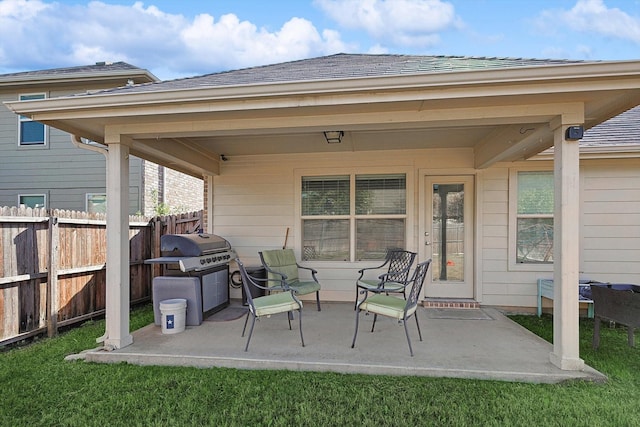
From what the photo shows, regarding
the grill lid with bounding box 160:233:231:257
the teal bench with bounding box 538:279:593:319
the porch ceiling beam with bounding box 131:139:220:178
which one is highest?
the porch ceiling beam with bounding box 131:139:220:178

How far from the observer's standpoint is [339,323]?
4.35m

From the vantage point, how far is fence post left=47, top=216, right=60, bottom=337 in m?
4.18

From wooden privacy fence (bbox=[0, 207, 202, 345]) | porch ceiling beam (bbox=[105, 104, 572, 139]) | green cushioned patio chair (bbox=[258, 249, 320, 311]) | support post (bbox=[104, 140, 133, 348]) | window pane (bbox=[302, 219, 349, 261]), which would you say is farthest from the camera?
window pane (bbox=[302, 219, 349, 261])

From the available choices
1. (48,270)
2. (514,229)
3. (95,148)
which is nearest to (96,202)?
(48,270)

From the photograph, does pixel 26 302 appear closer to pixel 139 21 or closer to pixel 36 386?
pixel 36 386

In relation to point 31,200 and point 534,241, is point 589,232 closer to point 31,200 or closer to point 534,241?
point 534,241

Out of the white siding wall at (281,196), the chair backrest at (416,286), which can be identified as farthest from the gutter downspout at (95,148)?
the chair backrest at (416,286)

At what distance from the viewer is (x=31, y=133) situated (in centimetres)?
823

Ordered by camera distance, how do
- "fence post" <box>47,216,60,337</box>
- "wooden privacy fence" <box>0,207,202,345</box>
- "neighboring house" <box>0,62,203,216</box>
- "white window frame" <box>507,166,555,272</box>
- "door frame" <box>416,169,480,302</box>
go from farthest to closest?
"neighboring house" <box>0,62,203,216</box> < "door frame" <box>416,169,480,302</box> < "white window frame" <box>507,166,555,272</box> < "fence post" <box>47,216,60,337</box> < "wooden privacy fence" <box>0,207,202,345</box>

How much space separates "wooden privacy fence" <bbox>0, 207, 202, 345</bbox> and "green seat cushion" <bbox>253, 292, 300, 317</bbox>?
2626 mm

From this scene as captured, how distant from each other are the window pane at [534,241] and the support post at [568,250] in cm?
233

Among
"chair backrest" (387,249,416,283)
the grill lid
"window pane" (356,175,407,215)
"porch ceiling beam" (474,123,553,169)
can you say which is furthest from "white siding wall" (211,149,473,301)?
the grill lid

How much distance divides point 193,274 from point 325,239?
83.5 inches

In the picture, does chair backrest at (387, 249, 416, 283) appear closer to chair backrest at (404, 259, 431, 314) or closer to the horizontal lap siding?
chair backrest at (404, 259, 431, 314)
